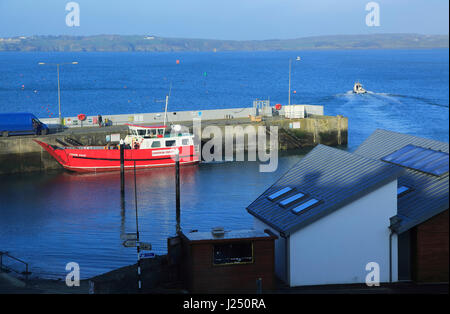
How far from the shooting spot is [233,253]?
17.8 meters

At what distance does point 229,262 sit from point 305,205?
2.95 metres

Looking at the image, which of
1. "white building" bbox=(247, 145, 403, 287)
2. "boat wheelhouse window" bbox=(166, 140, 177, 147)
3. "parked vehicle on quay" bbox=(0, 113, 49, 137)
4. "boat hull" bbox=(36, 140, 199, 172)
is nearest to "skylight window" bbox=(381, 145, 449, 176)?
"white building" bbox=(247, 145, 403, 287)

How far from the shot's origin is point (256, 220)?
21.2m

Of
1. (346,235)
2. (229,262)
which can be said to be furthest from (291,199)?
(229,262)

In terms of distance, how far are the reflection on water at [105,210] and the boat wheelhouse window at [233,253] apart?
10.2 m

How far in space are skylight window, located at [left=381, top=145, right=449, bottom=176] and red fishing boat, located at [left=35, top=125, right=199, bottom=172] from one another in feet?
99.6

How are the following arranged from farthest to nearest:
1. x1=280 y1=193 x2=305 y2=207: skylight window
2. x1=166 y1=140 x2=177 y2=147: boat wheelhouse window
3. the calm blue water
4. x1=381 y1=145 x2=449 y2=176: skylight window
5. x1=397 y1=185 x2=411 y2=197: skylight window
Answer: x1=166 y1=140 x2=177 y2=147: boat wheelhouse window, the calm blue water, x1=280 y1=193 x2=305 y2=207: skylight window, x1=397 y1=185 x2=411 y2=197: skylight window, x1=381 y1=145 x2=449 y2=176: skylight window

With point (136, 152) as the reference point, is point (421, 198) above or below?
above

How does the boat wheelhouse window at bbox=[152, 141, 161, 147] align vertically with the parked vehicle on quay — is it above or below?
below

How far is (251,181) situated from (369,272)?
2905cm

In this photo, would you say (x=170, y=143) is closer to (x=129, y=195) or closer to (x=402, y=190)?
(x=129, y=195)

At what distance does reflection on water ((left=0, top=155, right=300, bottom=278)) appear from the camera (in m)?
30.4

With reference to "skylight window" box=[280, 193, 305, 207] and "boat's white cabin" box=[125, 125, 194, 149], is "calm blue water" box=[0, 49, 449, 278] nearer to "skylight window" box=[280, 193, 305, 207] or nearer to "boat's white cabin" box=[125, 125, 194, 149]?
"boat's white cabin" box=[125, 125, 194, 149]

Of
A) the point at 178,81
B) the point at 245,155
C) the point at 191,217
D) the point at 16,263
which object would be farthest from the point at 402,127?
the point at 178,81
